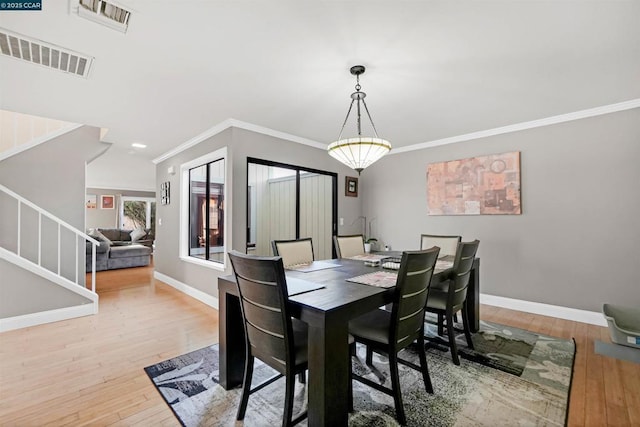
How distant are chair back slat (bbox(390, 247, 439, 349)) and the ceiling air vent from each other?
109 inches

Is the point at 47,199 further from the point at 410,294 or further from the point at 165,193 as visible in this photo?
the point at 410,294

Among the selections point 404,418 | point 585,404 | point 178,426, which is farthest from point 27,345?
point 585,404

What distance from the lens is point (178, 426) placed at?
1.66 meters

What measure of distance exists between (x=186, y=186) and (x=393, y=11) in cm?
412

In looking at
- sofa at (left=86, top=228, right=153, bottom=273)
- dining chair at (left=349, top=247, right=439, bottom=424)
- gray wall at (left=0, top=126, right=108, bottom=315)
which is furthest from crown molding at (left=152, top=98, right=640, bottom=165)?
sofa at (left=86, top=228, right=153, bottom=273)

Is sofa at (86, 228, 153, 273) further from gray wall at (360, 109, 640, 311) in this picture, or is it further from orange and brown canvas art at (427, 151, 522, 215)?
gray wall at (360, 109, 640, 311)

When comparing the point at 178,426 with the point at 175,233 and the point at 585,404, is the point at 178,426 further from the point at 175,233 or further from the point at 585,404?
the point at 175,233

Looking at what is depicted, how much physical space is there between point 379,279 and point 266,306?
860 mm

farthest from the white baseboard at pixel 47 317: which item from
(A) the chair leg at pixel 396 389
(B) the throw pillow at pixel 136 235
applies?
(B) the throw pillow at pixel 136 235

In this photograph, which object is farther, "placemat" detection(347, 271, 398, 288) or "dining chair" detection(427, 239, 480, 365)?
"dining chair" detection(427, 239, 480, 365)

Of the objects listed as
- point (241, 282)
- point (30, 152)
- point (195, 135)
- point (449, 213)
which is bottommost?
point (241, 282)

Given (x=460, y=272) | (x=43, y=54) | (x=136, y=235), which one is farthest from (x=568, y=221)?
(x=136, y=235)

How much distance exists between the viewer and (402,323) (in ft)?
5.72

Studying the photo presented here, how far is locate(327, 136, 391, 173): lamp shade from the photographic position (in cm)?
239
